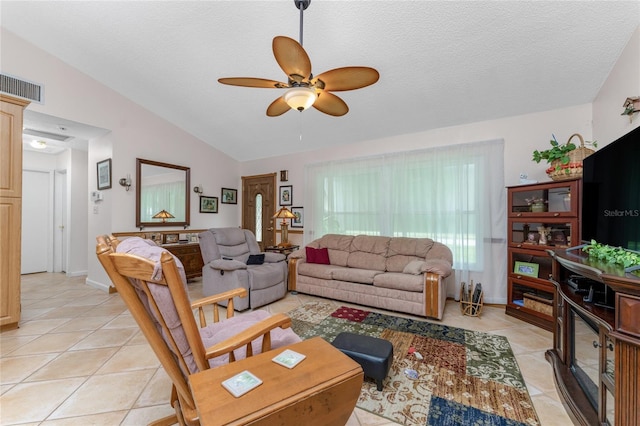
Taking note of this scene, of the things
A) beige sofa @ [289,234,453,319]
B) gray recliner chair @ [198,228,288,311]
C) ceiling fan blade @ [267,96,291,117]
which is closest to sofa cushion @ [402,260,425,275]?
beige sofa @ [289,234,453,319]

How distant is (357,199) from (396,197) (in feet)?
2.24

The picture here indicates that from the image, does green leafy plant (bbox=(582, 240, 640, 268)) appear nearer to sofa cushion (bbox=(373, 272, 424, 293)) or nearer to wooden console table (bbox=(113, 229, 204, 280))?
sofa cushion (bbox=(373, 272, 424, 293))

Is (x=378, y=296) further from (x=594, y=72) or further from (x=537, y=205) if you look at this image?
(x=594, y=72)

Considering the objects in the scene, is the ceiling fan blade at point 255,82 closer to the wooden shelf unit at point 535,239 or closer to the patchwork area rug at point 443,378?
the patchwork area rug at point 443,378

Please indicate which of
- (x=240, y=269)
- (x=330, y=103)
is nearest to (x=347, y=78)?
(x=330, y=103)

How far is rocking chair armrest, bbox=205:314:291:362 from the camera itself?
115 centimetres

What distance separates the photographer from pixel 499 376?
198 cm

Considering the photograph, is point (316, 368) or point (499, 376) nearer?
point (316, 368)

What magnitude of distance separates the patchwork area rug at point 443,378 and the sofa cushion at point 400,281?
0.39 m

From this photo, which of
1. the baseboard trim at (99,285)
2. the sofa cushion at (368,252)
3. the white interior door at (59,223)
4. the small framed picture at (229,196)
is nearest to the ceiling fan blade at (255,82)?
the sofa cushion at (368,252)

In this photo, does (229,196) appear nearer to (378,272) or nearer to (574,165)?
(378,272)

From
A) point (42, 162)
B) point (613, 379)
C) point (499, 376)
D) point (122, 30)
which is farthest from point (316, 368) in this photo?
point (42, 162)

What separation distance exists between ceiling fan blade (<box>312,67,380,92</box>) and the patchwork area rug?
2.17 metres

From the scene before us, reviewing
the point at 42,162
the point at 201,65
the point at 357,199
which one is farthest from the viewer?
the point at 42,162
